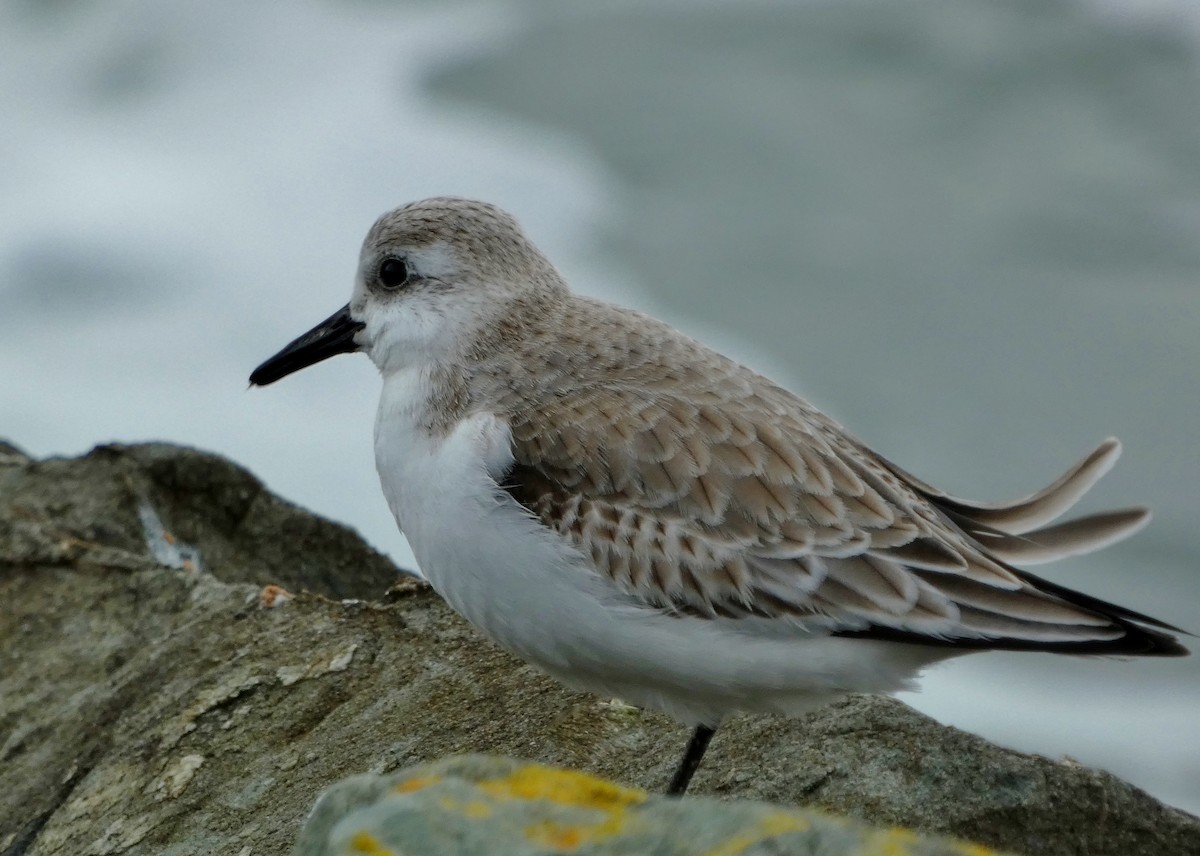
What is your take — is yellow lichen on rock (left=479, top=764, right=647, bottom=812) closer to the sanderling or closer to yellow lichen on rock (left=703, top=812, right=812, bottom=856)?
yellow lichen on rock (left=703, top=812, right=812, bottom=856)

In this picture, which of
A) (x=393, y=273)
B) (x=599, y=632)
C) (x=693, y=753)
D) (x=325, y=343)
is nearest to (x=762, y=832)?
(x=599, y=632)

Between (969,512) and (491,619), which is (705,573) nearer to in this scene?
(491,619)

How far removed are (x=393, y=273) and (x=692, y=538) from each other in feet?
→ 5.60

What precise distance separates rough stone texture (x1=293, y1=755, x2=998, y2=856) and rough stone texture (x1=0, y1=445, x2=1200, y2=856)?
1740 mm

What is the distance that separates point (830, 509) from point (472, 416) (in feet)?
4.06

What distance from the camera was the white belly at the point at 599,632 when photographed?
4.75 m

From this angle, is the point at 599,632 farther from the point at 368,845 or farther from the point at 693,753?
the point at 368,845

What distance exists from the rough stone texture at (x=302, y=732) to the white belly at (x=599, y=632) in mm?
350

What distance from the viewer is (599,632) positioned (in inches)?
188

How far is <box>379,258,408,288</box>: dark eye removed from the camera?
577 centimetres

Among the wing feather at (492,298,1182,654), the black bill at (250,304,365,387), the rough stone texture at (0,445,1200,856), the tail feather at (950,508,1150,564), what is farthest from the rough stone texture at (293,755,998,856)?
the black bill at (250,304,365,387)

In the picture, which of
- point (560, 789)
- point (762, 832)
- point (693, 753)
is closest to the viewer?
point (762, 832)

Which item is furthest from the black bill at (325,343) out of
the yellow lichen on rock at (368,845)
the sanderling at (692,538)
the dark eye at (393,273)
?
the yellow lichen on rock at (368,845)

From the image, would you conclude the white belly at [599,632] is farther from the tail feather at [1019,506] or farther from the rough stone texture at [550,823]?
the rough stone texture at [550,823]
